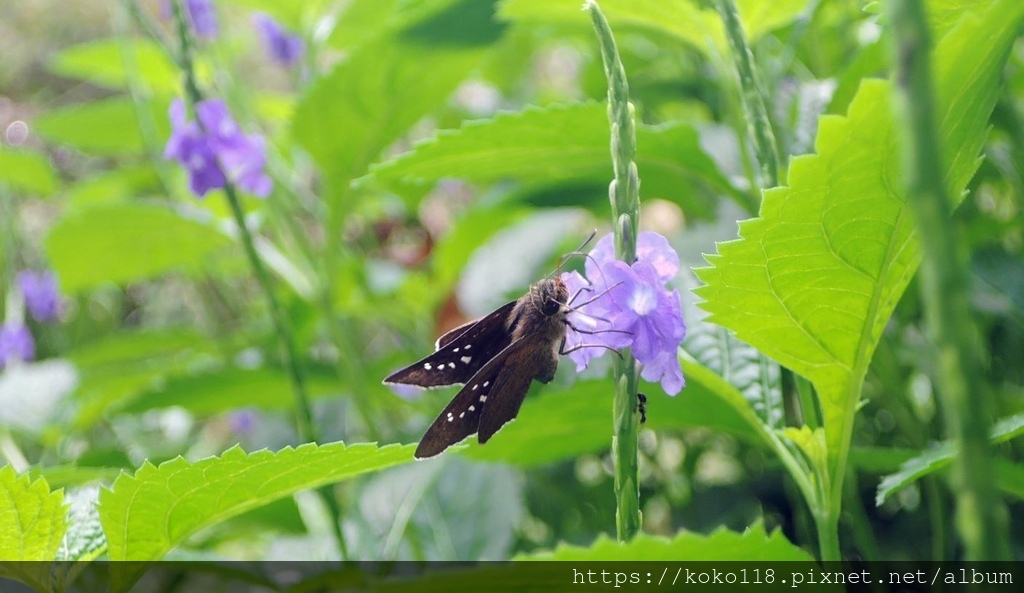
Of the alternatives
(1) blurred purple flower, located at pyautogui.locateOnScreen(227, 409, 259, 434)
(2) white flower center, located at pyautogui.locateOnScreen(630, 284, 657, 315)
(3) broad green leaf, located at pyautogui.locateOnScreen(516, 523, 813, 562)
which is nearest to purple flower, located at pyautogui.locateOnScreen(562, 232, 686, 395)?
(2) white flower center, located at pyautogui.locateOnScreen(630, 284, 657, 315)

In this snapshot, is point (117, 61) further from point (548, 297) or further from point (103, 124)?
point (548, 297)

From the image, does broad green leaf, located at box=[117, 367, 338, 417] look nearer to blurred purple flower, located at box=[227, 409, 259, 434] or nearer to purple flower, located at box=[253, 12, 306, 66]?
purple flower, located at box=[253, 12, 306, 66]

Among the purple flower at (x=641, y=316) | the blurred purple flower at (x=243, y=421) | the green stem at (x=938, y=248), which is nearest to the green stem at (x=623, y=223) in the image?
the purple flower at (x=641, y=316)

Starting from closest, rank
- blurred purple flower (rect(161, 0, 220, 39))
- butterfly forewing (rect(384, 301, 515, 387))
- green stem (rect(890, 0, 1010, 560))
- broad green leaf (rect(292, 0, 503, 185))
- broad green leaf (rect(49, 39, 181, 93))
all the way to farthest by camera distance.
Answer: green stem (rect(890, 0, 1010, 560)) → butterfly forewing (rect(384, 301, 515, 387)) → broad green leaf (rect(292, 0, 503, 185)) → blurred purple flower (rect(161, 0, 220, 39)) → broad green leaf (rect(49, 39, 181, 93))

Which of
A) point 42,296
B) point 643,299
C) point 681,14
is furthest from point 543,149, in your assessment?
point 42,296

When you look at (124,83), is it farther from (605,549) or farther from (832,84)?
(605,549)

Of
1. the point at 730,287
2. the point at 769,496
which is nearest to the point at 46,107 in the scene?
the point at 769,496
